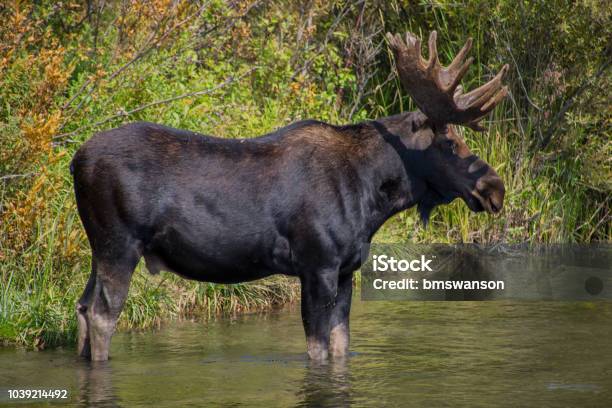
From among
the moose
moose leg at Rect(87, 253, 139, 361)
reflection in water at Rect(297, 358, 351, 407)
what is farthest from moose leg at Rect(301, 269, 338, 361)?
moose leg at Rect(87, 253, 139, 361)

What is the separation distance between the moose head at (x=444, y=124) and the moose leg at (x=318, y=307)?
1185 millimetres

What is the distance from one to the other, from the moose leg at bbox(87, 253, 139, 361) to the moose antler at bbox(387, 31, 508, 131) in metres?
2.61

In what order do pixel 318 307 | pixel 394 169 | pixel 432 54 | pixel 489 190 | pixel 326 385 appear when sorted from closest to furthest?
pixel 326 385
pixel 318 307
pixel 432 54
pixel 394 169
pixel 489 190

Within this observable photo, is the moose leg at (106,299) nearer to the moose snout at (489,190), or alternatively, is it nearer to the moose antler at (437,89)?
the moose antler at (437,89)

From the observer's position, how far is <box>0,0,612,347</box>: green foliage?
10.8 m

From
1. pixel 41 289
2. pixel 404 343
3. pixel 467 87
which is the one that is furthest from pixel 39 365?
pixel 467 87

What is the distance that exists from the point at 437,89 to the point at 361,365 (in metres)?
2.26

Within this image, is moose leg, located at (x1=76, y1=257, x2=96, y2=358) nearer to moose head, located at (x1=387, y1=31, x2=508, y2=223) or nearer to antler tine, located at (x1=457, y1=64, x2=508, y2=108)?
moose head, located at (x1=387, y1=31, x2=508, y2=223)

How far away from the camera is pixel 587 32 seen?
1531 cm

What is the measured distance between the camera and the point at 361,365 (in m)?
9.45

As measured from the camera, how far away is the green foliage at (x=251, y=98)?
10.8 m

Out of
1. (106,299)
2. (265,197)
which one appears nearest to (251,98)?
(265,197)

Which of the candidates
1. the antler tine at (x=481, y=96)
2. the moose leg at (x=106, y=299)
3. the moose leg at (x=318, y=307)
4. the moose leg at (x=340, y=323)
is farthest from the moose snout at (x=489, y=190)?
the moose leg at (x=106, y=299)

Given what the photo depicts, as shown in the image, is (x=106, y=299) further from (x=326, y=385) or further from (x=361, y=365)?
(x=361, y=365)
